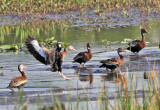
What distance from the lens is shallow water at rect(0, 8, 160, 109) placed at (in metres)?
8.66

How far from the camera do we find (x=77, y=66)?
12.9 m

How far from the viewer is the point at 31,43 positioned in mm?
10258

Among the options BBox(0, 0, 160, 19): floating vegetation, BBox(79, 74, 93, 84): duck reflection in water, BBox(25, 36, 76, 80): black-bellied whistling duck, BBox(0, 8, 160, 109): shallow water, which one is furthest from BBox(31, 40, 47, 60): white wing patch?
BBox(0, 0, 160, 19): floating vegetation

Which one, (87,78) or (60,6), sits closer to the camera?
(87,78)

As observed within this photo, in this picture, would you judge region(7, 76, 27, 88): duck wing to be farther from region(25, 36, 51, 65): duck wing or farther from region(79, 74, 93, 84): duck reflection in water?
region(79, 74, 93, 84): duck reflection in water

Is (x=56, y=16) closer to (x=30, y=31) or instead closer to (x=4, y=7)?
(x=4, y=7)

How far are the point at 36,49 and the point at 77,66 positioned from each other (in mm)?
2712

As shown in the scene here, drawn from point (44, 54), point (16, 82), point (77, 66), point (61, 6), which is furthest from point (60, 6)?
point (16, 82)

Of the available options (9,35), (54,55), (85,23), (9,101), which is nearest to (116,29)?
(85,23)

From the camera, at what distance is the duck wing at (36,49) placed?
33.6ft

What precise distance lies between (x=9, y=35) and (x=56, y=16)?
20.0 ft

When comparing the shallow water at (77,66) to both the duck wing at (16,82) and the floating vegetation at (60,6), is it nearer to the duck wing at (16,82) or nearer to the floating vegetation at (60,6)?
the duck wing at (16,82)

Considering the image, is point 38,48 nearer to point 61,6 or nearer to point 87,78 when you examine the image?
point 87,78

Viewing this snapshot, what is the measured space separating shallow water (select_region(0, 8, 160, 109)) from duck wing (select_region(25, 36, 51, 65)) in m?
0.53
